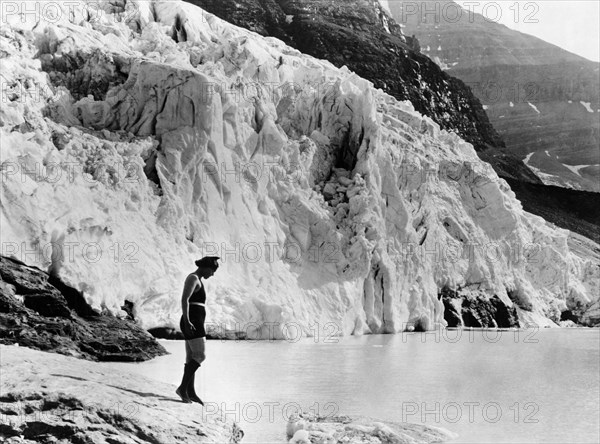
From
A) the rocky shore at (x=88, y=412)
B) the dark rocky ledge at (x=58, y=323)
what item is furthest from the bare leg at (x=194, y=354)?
the dark rocky ledge at (x=58, y=323)

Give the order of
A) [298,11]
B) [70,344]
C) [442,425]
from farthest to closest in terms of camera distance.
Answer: [298,11], [70,344], [442,425]

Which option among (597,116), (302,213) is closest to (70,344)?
(302,213)

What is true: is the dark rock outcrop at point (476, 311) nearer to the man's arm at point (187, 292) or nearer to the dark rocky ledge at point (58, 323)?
the dark rocky ledge at point (58, 323)

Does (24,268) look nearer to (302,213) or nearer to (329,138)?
(302,213)

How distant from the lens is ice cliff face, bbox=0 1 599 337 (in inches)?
779

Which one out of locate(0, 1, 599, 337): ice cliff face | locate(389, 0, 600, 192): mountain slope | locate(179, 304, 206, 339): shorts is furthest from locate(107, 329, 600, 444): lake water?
locate(389, 0, 600, 192): mountain slope

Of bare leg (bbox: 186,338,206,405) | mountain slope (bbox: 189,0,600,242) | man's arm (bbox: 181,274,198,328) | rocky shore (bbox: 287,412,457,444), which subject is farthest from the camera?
mountain slope (bbox: 189,0,600,242)

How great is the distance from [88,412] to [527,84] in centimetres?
13002

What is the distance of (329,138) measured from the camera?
2830cm

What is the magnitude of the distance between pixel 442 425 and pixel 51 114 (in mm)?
15464

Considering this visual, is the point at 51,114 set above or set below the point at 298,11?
below

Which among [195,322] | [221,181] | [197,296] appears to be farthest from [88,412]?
[221,181]

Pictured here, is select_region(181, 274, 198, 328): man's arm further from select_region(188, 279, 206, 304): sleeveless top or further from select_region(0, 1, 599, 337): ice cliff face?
select_region(0, 1, 599, 337): ice cliff face

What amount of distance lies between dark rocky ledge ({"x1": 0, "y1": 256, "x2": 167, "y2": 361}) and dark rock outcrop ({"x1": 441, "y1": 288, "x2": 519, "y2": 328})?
1552 cm
